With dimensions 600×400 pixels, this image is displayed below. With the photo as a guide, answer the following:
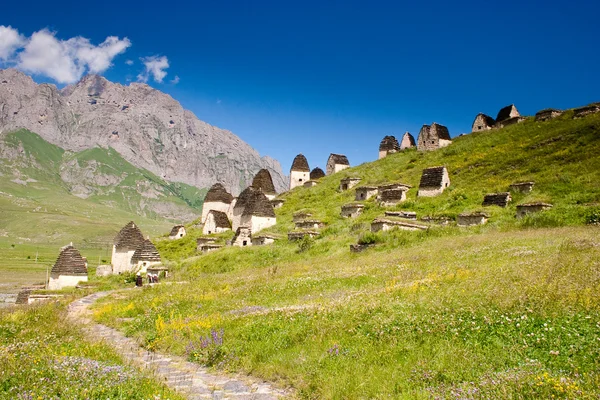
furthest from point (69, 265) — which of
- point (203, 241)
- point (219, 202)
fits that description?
point (219, 202)

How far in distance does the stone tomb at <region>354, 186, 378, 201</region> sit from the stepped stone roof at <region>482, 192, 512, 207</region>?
1452 cm

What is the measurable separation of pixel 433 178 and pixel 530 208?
1350 cm

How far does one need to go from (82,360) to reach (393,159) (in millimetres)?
57471

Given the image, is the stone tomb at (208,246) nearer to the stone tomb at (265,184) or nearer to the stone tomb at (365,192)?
the stone tomb at (365,192)

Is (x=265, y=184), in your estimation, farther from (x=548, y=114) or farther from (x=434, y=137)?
(x=548, y=114)

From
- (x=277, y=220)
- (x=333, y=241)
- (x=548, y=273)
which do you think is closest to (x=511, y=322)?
(x=548, y=273)

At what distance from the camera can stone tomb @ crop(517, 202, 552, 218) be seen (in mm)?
25656

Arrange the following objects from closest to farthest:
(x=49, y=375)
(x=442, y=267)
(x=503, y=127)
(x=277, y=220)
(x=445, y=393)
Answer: (x=445, y=393) < (x=49, y=375) < (x=442, y=267) < (x=277, y=220) < (x=503, y=127)

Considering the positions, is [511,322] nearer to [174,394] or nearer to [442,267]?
[174,394]

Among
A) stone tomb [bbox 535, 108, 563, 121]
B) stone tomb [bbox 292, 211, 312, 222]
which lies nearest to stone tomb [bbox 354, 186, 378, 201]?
stone tomb [bbox 292, 211, 312, 222]

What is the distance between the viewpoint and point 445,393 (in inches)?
231

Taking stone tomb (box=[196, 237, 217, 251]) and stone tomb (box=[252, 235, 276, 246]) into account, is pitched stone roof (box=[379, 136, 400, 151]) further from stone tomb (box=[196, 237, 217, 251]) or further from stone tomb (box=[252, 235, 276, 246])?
stone tomb (box=[252, 235, 276, 246])

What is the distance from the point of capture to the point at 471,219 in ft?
90.6

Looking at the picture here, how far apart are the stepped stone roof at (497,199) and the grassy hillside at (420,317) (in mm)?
3623
